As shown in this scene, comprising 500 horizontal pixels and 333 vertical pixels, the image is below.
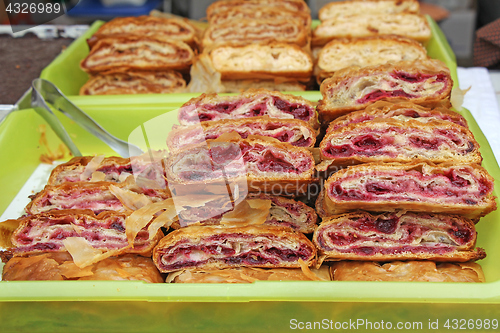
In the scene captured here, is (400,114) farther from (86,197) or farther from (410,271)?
(86,197)

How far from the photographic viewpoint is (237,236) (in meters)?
1.98

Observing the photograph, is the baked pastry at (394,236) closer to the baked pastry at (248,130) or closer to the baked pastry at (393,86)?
the baked pastry at (248,130)

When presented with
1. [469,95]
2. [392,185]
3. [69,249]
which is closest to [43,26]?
[69,249]

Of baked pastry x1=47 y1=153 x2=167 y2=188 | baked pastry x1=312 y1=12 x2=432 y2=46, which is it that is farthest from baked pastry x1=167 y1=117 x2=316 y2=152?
baked pastry x1=312 y1=12 x2=432 y2=46

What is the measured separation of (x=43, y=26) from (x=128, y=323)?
12.2ft

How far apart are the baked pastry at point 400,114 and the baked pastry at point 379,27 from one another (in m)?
1.79

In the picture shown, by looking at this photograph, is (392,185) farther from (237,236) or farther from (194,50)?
(194,50)

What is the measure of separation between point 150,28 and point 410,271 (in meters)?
3.18

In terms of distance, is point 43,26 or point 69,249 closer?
point 69,249

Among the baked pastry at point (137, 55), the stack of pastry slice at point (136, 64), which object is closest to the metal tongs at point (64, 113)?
the stack of pastry slice at point (136, 64)

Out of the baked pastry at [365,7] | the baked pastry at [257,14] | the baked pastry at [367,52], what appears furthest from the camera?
the baked pastry at [365,7]

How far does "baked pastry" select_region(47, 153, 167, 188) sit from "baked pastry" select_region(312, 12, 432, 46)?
2.23 m

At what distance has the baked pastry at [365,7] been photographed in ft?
12.7

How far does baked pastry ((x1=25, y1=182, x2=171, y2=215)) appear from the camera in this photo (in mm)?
2156
